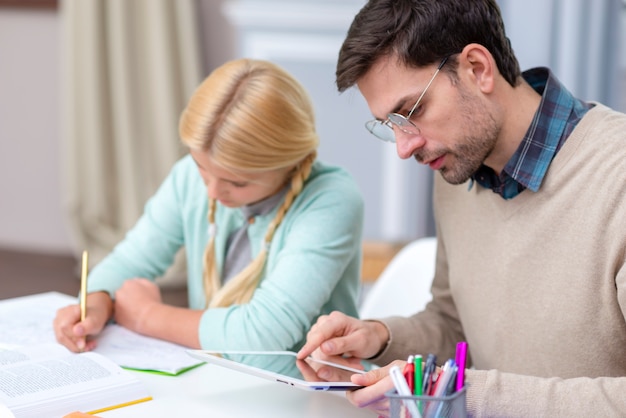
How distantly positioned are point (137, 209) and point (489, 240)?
268 cm

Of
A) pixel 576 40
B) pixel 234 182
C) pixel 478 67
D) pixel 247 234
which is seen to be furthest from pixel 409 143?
pixel 576 40

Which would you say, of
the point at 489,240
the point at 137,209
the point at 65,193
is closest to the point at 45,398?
the point at 489,240

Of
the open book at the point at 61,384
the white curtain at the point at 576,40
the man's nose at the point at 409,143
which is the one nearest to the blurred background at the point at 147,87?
the white curtain at the point at 576,40

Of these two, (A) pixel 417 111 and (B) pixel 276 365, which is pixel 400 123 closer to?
(A) pixel 417 111

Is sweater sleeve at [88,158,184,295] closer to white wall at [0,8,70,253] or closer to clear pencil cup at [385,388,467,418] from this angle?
clear pencil cup at [385,388,467,418]

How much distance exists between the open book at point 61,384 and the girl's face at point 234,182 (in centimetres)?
40

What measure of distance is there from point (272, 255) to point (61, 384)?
54cm

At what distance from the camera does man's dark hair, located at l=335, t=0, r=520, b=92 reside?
4.30ft

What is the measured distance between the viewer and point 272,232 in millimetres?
1687

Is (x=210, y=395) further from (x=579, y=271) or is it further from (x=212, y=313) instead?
(x=579, y=271)

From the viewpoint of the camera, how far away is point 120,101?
384 centimetres

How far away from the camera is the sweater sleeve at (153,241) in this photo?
1.81 metres

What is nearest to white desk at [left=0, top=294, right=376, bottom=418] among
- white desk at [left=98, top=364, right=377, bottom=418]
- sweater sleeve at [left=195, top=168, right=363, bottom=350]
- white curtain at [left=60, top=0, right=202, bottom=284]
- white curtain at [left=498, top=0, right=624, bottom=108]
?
white desk at [left=98, top=364, right=377, bottom=418]

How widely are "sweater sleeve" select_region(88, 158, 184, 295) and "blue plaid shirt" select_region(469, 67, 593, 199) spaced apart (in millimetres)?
725
